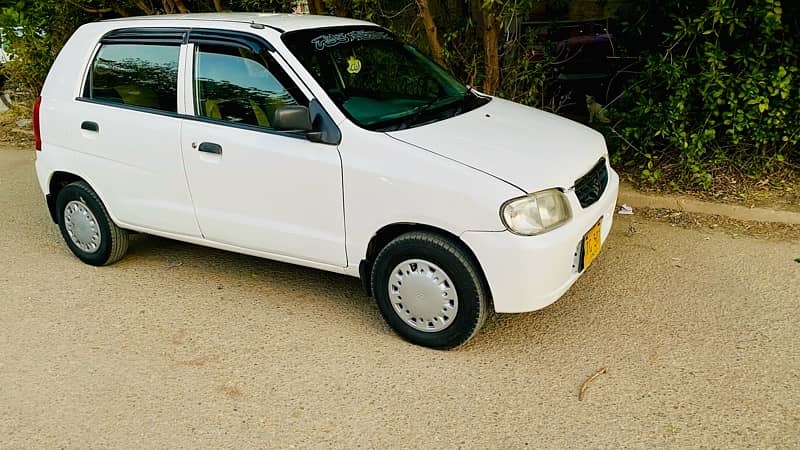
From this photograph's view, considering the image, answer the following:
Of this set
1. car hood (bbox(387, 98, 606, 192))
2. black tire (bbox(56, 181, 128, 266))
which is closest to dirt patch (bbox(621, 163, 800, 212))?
car hood (bbox(387, 98, 606, 192))

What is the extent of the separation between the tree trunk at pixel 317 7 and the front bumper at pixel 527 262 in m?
Result: 4.35

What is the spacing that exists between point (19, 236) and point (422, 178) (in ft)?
13.2

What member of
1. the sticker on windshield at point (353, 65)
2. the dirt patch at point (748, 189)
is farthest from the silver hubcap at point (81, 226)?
the dirt patch at point (748, 189)

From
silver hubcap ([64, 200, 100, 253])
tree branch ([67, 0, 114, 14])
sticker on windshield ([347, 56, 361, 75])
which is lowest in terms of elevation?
silver hubcap ([64, 200, 100, 253])

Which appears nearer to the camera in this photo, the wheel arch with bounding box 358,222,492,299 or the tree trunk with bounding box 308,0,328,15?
the wheel arch with bounding box 358,222,492,299

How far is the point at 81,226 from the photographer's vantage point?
16.5 ft

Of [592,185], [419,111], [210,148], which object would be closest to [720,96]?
[592,185]

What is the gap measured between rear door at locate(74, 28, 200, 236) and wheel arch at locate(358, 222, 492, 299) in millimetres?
1225

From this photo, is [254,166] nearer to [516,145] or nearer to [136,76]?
[136,76]

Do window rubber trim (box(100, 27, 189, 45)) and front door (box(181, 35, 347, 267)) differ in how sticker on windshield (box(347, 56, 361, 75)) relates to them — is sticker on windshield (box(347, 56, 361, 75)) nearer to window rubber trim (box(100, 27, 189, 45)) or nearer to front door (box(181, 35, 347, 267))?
front door (box(181, 35, 347, 267))

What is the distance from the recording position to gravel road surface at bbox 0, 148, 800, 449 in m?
3.17

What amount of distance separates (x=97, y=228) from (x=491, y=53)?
376 centimetres

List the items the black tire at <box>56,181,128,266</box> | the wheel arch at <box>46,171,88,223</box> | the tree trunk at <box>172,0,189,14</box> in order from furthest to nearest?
the tree trunk at <box>172,0,189,14</box>
the wheel arch at <box>46,171,88,223</box>
the black tire at <box>56,181,128,266</box>

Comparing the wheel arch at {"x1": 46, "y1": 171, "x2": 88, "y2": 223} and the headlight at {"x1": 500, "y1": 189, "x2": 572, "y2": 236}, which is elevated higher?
the headlight at {"x1": 500, "y1": 189, "x2": 572, "y2": 236}
